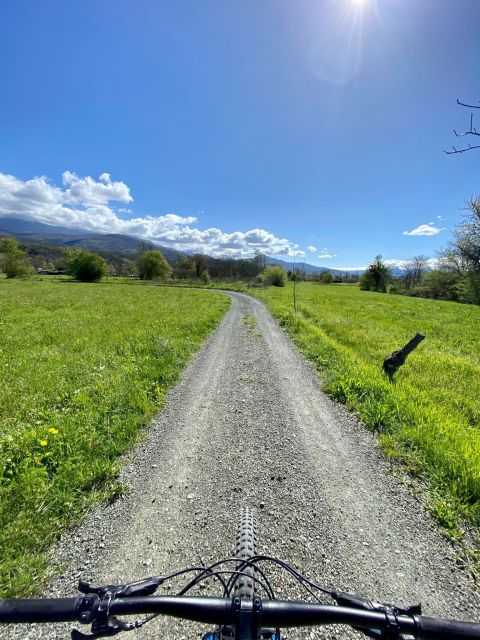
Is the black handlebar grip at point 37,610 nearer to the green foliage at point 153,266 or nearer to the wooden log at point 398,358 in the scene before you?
the wooden log at point 398,358

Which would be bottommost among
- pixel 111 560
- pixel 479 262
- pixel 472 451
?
pixel 111 560

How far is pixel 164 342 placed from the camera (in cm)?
1069

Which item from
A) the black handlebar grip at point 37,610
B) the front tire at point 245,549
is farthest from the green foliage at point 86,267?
the black handlebar grip at point 37,610

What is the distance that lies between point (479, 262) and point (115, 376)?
38.8 metres

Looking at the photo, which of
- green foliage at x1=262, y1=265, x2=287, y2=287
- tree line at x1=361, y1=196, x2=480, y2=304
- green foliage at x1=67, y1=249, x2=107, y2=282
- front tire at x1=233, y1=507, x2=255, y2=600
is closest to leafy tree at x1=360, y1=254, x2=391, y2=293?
tree line at x1=361, y1=196, x2=480, y2=304

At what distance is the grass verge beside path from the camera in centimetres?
306

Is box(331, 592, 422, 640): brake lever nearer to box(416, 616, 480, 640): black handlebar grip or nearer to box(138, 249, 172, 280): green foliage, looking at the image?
box(416, 616, 480, 640): black handlebar grip

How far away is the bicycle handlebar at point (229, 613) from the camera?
1268mm

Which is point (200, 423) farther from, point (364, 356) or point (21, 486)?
point (364, 356)

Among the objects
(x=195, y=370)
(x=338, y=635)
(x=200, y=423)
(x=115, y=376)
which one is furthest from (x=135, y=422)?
(x=338, y=635)

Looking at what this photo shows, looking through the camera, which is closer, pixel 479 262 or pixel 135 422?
pixel 135 422

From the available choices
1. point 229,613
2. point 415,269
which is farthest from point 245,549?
point 415,269

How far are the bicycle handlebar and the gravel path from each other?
1.38 metres

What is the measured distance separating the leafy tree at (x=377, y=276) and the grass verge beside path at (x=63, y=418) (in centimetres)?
7915
